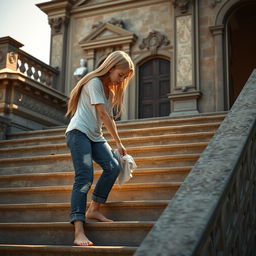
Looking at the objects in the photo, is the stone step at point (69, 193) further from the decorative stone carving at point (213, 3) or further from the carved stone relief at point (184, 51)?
the decorative stone carving at point (213, 3)

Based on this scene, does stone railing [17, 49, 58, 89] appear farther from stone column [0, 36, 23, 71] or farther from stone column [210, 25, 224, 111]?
stone column [210, 25, 224, 111]

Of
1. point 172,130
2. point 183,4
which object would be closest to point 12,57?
point 172,130

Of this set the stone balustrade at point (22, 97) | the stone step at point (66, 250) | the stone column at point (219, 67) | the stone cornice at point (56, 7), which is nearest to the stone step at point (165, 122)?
the stone balustrade at point (22, 97)

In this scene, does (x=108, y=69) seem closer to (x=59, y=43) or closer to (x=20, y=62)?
(x=20, y=62)

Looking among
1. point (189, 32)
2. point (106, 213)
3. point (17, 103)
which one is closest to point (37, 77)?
point (17, 103)

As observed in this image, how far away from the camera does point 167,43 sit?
16000 mm

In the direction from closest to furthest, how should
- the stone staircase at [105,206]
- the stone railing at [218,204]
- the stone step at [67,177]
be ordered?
the stone railing at [218,204], the stone staircase at [105,206], the stone step at [67,177]

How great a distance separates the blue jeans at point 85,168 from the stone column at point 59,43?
1283 cm

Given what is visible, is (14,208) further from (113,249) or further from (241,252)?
(241,252)

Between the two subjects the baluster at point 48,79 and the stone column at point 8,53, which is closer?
the stone column at point 8,53

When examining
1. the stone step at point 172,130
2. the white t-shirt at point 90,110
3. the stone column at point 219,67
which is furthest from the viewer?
the stone column at point 219,67

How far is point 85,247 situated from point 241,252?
1399 mm

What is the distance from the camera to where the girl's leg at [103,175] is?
4.64 m

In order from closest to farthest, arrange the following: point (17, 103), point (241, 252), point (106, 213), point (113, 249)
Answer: point (241, 252), point (113, 249), point (106, 213), point (17, 103)
